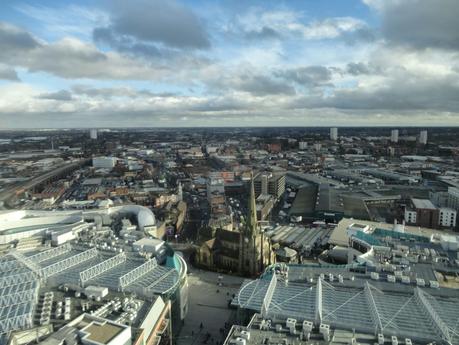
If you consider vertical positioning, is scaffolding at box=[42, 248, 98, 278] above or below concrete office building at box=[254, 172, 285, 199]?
above

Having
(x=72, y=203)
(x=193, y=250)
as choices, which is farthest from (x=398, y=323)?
(x=72, y=203)

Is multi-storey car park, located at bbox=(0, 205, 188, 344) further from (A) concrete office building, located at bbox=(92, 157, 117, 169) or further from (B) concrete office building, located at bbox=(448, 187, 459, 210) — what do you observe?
(A) concrete office building, located at bbox=(92, 157, 117, 169)

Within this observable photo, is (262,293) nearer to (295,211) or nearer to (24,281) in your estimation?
(24,281)

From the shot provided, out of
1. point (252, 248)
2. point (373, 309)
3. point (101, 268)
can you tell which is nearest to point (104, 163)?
point (252, 248)

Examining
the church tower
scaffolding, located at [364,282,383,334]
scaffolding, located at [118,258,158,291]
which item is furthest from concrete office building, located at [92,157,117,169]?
scaffolding, located at [364,282,383,334]

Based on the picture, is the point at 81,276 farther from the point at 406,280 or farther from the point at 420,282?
the point at 420,282

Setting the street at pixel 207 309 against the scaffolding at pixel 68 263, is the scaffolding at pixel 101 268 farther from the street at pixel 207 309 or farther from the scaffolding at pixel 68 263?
the street at pixel 207 309
